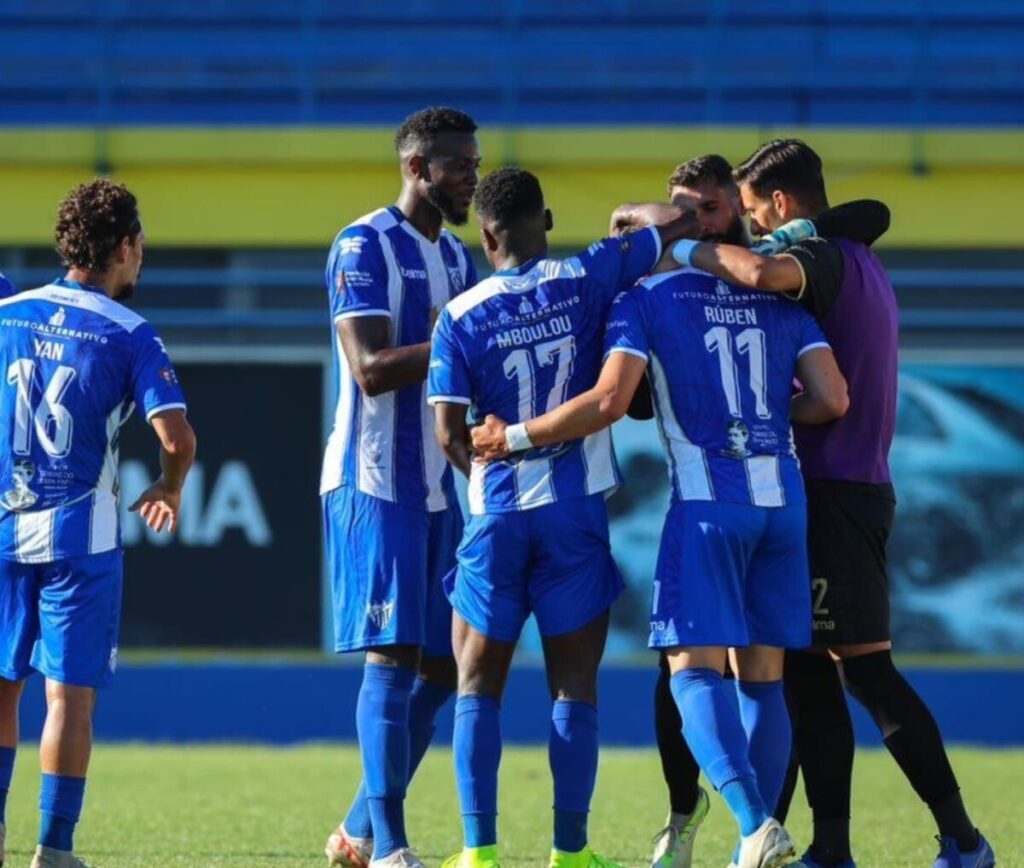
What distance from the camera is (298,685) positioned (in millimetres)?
13125

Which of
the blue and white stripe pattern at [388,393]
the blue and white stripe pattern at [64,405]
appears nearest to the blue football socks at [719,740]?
the blue and white stripe pattern at [388,393]

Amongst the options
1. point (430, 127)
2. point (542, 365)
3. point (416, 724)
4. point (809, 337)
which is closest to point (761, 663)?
point (809, 337)

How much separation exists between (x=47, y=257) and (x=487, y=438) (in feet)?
32.9

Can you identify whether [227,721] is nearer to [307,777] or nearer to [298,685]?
[298,685]

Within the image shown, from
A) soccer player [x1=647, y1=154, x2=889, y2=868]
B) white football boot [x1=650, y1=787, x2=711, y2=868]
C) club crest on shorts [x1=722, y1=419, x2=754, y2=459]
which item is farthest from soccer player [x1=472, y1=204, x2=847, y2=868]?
white football boot [x1=650, y1=787, x2=711, y2=868]

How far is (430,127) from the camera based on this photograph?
6.17 metres

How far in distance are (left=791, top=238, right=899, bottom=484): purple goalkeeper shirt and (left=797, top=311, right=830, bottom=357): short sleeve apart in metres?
0.16

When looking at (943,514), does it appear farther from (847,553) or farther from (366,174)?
(847,553)

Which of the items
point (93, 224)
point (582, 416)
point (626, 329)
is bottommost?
point (582, 416)

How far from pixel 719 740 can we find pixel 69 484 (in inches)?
79.1

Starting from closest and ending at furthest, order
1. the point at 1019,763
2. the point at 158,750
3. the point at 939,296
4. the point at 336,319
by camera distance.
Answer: the point at 336,319, the point at 1019,763, the point at 158,750, the point at 939,296

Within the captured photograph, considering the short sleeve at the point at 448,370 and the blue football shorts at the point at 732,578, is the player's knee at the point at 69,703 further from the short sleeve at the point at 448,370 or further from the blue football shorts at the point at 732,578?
the blue football shorts at the point at 732,578

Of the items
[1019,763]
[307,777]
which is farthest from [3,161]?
[1019,763]

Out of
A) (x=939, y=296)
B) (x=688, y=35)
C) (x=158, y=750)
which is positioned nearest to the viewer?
(x=158, y=750)
